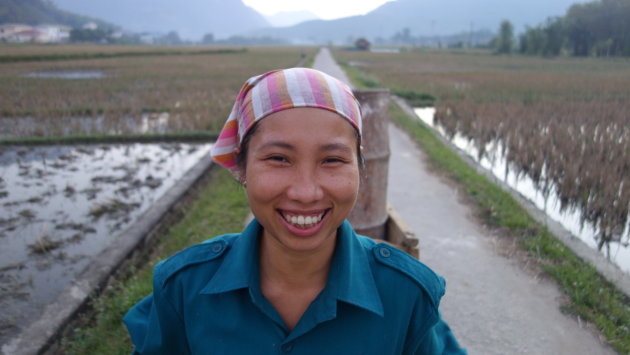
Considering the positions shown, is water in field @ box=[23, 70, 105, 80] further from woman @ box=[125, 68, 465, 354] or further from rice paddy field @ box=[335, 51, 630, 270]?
woman @ box=[125, 68, 465, 354]

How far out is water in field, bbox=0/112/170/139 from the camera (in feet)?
27.6

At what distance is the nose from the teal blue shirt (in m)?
0.24

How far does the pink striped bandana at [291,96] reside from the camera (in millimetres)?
1005

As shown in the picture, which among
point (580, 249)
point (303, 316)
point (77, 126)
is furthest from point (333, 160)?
point (77, 126)

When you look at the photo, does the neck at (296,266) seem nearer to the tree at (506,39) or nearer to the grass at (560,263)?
the grass at (560,263)

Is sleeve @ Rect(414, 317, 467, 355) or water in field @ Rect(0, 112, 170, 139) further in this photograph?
water in field @ Rect(0, 112, 170, 139)

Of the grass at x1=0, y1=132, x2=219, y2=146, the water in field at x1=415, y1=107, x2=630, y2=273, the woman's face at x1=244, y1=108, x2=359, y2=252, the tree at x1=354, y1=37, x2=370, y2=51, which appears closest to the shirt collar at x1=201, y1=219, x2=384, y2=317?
the woman's face at x1=244, y1=108, x2=359, y2=252

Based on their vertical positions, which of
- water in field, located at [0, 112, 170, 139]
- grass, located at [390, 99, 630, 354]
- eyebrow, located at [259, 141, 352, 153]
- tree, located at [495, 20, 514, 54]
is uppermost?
tree, located at [495, 20, 514, 54]

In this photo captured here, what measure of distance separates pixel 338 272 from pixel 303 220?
20 centimetres

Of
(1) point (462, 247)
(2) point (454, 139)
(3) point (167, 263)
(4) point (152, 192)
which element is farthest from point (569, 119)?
(3) point (167, 263)

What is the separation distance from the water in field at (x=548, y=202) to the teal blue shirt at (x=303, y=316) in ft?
11.7

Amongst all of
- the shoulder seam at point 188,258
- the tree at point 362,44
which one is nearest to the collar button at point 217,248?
the shoulder seam at point 188,258

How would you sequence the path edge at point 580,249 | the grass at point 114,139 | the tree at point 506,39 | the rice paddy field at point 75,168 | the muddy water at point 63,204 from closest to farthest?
the path edge at point 580,249
the muddy water at point 63,204
the rice paddy field at point 75,168
the grass at point 114,139
the tree at point 506,39

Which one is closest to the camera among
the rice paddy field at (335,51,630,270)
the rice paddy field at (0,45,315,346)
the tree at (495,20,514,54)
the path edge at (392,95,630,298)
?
the path edge at (392,95,630,298)
